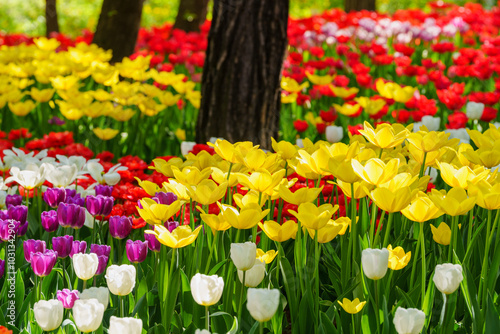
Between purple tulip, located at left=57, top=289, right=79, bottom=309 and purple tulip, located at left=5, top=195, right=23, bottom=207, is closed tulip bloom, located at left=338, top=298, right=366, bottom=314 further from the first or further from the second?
purple tulip, located at left=5, top=195, right=23, bottom=207

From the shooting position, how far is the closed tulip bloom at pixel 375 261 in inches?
62.4

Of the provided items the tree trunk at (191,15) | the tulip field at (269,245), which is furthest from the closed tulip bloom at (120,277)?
the tree trunk at (191,15)

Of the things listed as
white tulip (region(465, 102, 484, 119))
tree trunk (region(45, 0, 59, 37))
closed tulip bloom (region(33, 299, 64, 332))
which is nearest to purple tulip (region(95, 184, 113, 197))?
closed tulip bloom (region(33, 299, 64, 332))

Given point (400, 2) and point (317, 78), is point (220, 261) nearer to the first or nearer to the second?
point (317, 78)

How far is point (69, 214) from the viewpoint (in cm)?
214

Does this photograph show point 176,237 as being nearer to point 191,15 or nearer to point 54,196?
point 54,196

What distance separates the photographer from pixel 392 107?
4.89 meters

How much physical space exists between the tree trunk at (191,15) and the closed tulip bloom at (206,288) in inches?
282

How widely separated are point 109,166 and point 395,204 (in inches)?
64.6

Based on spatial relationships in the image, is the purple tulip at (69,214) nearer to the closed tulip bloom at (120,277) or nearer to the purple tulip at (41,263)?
the purple tulip at (41,263)

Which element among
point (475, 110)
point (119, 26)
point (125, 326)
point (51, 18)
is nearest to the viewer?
point (125, 326)

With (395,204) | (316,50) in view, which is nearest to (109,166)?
(395,204)

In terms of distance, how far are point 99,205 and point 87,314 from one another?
2.66ft

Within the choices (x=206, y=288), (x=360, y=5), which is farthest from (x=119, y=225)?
(x=360, y=5)
